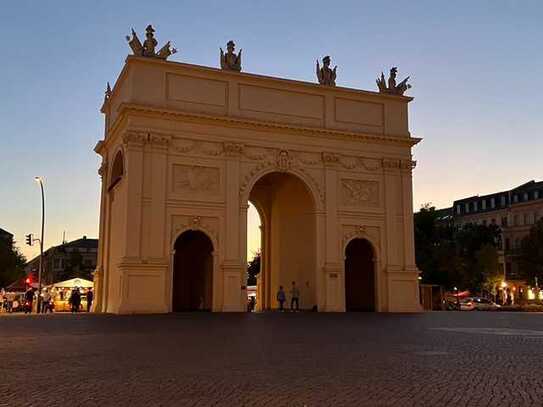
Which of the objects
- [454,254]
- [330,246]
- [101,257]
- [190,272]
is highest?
[454,254]

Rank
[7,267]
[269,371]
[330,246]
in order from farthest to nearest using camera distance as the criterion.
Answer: [7,267] < [330,246] < [269,371]

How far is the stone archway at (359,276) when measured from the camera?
39625mm

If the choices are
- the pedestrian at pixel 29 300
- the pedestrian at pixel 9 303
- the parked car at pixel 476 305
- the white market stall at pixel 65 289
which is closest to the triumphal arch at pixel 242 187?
the white market stall at pixel 65 289

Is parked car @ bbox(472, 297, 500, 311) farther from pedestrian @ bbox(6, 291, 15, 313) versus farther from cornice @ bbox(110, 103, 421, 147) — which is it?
pedestrian @ bbox(6, 291, 15, 313)

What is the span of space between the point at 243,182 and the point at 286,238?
7158 millimetres

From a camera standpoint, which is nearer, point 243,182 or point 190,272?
point 243,182

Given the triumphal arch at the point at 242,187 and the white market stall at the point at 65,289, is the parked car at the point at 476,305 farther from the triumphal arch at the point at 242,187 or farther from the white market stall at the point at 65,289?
the white market stall at the point at 65,289

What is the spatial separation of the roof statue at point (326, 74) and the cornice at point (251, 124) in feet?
10.5

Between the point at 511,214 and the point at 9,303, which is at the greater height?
the point at 511,214

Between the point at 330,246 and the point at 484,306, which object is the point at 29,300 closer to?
the point at 330,246

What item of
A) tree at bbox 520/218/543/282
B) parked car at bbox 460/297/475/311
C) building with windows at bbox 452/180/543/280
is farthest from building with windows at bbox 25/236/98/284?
tree at bbox 520/218/543/282

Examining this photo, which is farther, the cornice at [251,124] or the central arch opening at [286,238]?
the central arch opening at [286,238]

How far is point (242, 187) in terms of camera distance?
3566 centimetres

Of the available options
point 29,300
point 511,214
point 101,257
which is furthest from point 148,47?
point 511,214
